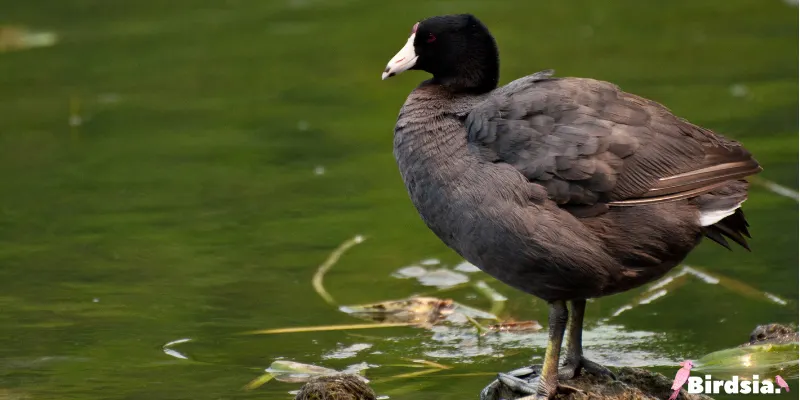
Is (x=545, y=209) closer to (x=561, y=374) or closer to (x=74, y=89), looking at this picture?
(x=561, y=374)

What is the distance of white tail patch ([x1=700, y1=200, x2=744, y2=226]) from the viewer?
3.97 meters

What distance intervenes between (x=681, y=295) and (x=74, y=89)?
4.84 meters

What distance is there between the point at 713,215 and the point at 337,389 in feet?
4.02

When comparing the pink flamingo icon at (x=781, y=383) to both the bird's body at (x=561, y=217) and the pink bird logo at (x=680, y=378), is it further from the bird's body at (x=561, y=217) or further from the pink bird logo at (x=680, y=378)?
the bird's body at (x=561, y=217)

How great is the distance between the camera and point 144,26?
10344mm

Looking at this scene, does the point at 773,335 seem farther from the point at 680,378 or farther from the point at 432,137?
the point at 432,137

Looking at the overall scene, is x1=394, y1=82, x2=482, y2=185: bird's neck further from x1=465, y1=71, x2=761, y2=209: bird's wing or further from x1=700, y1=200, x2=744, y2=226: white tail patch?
x1=700, y1=200, x2=744, y2=226: white tail patch

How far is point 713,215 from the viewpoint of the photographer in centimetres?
399

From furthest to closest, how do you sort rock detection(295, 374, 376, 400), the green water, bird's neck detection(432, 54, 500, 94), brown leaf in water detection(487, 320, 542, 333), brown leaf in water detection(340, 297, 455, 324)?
1. brown leaf in water detection(340, 297, 455, 324)
2. brown leaf in water detection(487, 320, 542, 333)
3. the green water
4. bird's neck detection(432, 54, 500, 94)
5. rock detection(295, 374, 376, 400)

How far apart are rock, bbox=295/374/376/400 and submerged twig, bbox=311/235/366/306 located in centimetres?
140

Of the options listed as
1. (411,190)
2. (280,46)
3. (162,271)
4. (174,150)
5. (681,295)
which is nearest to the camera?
(411,190)

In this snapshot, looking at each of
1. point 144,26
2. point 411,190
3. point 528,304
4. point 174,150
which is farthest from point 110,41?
point 411,190

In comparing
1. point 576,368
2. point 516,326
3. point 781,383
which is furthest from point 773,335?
point 516,326

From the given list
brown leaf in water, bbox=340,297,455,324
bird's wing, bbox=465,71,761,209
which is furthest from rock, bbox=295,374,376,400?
brown leaf in water, bbox=340,297,455,324
